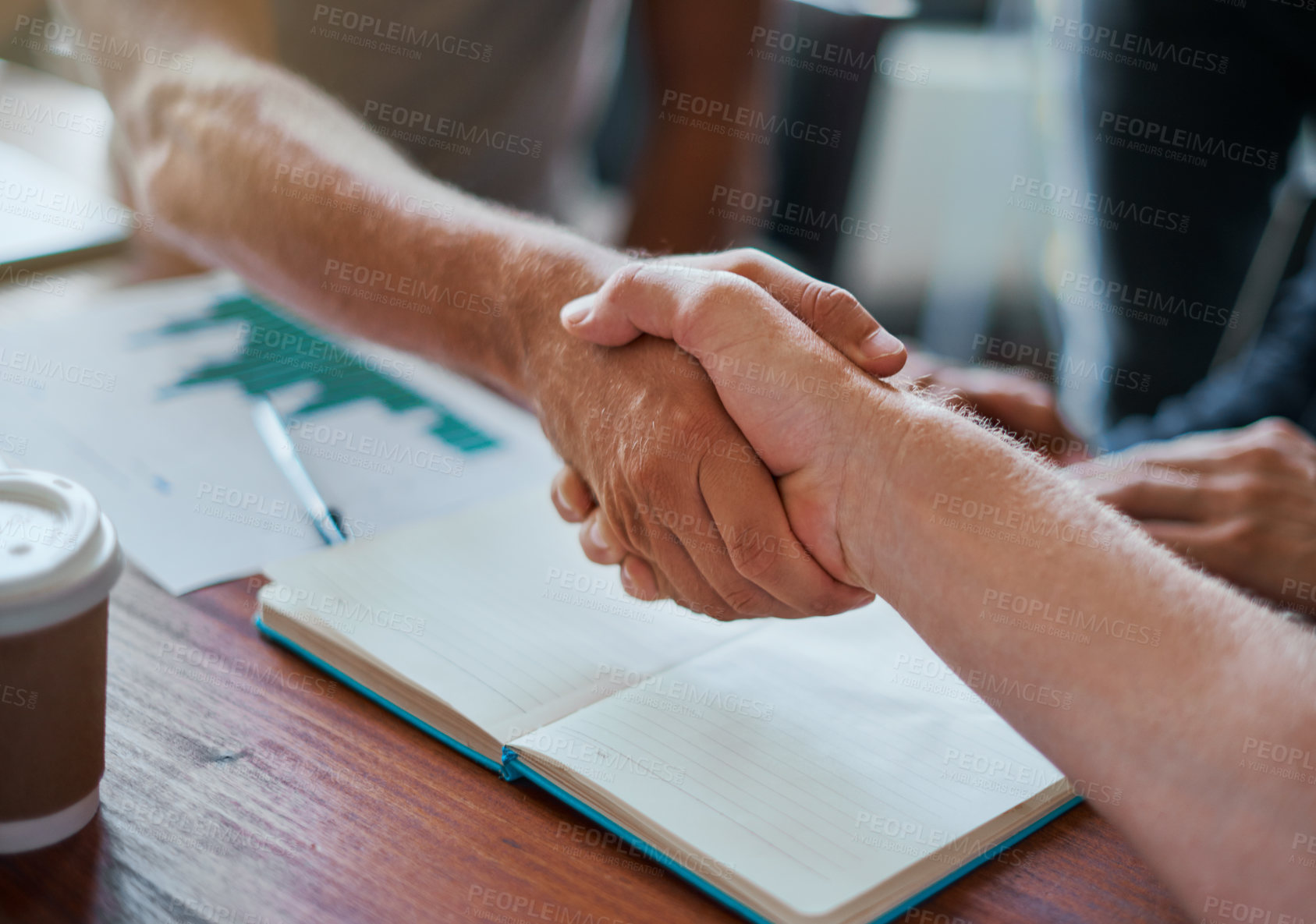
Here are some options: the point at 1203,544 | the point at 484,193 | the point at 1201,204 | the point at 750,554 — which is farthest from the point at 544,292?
the point at 1201,204

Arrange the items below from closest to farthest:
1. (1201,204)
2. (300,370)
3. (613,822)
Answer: (613,822) → (300,370) → (1201,204)

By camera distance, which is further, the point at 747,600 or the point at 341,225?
the point at 341,225

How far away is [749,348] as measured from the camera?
2.91ft

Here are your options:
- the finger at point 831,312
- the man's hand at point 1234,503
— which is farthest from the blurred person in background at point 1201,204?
the finger at point 831,312

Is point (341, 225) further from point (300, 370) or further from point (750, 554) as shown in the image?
point (750, 554)

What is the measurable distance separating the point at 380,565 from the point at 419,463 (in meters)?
0.25

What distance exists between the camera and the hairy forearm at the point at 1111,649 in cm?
59

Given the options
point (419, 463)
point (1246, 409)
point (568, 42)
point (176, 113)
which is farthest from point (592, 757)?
point (568, 42)

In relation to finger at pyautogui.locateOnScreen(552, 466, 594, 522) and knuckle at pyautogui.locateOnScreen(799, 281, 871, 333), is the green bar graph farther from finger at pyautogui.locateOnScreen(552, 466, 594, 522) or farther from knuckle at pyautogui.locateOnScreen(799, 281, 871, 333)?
knuckle at pyautogui.locateOnScreen(799, 281, 871, 333)

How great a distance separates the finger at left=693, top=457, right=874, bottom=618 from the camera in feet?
2.82

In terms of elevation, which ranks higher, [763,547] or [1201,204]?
[1201,204]

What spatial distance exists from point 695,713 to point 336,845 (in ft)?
0.86

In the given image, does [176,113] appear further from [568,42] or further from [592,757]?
[592,757]

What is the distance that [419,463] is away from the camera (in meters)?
1.13
